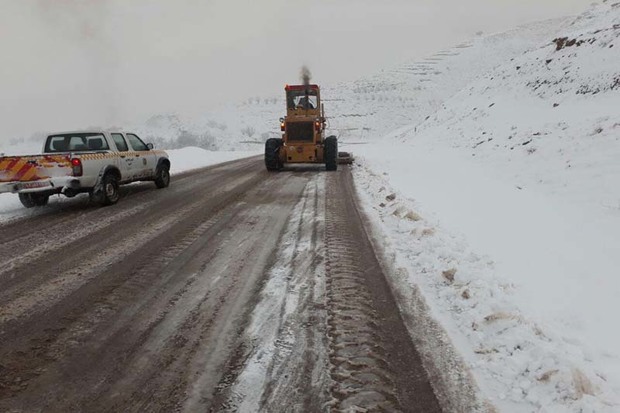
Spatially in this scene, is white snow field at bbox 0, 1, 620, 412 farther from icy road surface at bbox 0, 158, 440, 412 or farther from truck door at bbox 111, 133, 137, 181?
truck door at bbox 111, 133, 137, 181

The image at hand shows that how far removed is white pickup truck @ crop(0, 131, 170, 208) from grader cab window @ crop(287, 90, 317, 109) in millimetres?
6930

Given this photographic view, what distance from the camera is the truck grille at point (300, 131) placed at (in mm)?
15711

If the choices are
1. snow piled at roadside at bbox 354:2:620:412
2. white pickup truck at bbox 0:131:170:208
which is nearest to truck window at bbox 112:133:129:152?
white pickup truck at bbox 0:131:170:208

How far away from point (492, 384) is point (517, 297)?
4.12 feet

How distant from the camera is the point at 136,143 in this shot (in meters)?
10.7

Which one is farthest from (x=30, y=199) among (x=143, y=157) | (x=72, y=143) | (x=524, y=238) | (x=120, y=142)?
(x=524, y=238)

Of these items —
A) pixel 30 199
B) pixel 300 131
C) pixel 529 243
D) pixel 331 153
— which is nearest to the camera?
pixel 529 243

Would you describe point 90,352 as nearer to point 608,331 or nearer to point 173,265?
point 173,265

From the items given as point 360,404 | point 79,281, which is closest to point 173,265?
point 79,281

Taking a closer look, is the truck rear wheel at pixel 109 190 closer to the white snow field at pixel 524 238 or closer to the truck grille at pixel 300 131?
the white snow field at pixel 524 238

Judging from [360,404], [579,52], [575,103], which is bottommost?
[360,404]

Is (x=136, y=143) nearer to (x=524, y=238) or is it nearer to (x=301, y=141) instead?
(x=301, y=141)

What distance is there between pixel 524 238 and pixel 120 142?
8.87 metres

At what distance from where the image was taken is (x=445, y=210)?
7.53 meters
